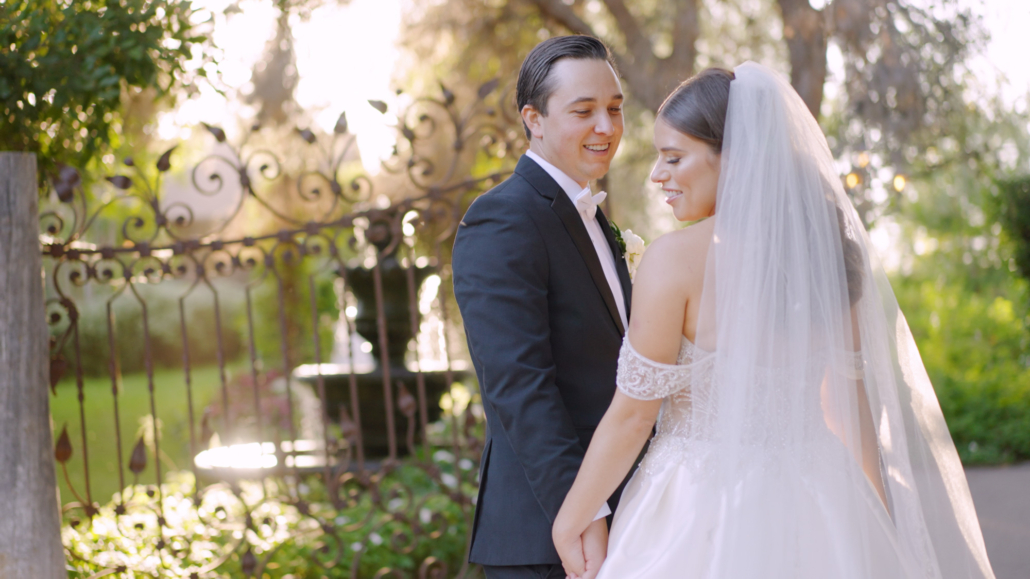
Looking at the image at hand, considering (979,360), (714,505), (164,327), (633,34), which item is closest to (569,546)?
(714,505)

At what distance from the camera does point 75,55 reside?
339cm

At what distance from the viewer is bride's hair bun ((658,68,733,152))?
1.86 meters

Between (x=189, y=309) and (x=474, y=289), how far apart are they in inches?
654

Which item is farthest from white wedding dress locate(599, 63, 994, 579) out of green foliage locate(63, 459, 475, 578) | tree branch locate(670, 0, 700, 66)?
tree branch locate(670, 0, 700, 66)

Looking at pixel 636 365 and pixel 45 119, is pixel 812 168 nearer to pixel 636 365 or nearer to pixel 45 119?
pixel 636 365

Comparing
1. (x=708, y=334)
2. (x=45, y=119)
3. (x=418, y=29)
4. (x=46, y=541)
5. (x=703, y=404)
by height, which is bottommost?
(x=46, y=541)

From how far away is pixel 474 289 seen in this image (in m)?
1.93

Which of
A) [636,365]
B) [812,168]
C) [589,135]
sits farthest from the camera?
[589,135]

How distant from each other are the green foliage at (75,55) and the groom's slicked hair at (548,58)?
2.01m

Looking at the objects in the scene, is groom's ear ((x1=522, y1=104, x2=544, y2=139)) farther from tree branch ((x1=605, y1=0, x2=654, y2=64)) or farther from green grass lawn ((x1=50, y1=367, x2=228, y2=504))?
tree branch ((x1=605, y1=0, x2=654, y2=64))

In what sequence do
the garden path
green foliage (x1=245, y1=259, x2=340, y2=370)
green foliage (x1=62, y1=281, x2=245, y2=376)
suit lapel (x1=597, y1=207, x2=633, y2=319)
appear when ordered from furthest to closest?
green foliage (x1=62, y1=281, x2=245, y2=376) < green foliage (x1=245, y1=259, x2=340, y2=370) < the garden path < suit lapel (x1=597, y1=207, x2=633, y2=319)

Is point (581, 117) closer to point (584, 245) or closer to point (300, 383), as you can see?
point (584, 245)

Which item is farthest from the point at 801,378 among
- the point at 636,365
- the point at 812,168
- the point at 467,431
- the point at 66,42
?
the point at 66,42

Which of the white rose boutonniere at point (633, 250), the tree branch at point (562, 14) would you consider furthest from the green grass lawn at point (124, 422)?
the white rose boutonniere at point (633, 250)
